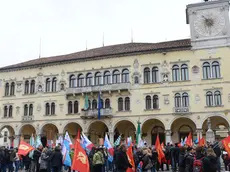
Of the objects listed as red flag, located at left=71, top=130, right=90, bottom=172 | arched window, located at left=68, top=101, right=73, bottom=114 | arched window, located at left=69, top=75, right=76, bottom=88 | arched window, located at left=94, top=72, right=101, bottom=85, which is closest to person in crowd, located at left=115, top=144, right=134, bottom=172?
red flag, located at left=71, top=130, right=90, bottom=172

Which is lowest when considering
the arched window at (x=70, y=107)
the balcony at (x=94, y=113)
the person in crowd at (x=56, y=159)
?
the person in crowd at (x=56, y=159)

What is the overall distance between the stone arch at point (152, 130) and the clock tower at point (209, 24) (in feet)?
29.9

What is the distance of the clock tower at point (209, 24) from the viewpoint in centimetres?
3077

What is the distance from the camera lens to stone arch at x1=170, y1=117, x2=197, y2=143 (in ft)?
105

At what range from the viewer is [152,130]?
33.6 meters

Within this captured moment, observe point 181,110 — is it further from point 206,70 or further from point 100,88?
point 100,88

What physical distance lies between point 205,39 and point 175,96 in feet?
21.7

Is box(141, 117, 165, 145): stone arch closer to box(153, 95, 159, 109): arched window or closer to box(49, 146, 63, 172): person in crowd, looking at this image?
box(153, 95, 159, 109): arched window

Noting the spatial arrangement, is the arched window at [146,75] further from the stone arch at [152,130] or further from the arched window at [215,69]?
the arched window at [215,69]

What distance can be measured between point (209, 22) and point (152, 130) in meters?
13.0

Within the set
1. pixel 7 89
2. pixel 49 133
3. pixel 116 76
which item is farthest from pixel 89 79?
pixel 7 89

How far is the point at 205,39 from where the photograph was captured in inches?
1226

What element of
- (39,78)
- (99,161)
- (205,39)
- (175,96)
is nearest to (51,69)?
(39,78)

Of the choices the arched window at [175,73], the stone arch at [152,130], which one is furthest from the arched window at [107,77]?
the arched window at [175,73]
